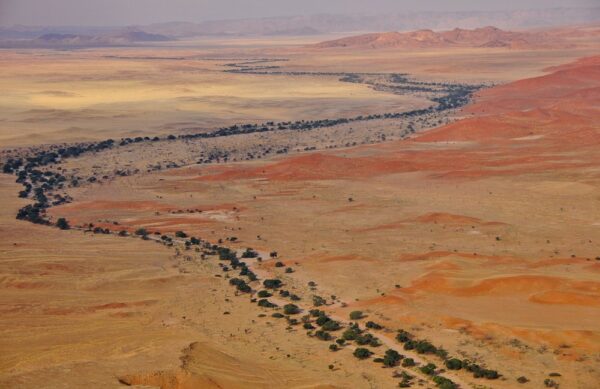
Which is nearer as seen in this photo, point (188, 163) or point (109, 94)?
point (188, 163)

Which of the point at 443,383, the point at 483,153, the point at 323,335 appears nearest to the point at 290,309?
the point at 323,335

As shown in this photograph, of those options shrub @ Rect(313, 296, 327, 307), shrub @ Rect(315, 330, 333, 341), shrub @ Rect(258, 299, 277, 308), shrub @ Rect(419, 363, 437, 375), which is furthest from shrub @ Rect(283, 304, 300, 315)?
shrub @ Rect(419, 363, 437, 375)

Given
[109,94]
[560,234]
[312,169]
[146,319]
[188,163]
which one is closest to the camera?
[146,319]

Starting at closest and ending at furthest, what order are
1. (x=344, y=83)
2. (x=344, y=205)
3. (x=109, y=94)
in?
1. (x=344, y=205)
2. (x=109, y=94)
3. (x=344, y=83)

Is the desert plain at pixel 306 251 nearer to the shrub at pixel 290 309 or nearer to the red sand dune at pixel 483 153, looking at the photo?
the shrub at pixel 290 309

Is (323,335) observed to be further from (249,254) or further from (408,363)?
(249,254)

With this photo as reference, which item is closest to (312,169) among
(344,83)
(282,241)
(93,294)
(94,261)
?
(282,241)

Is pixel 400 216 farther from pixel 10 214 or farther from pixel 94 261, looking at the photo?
pixel 10 214
